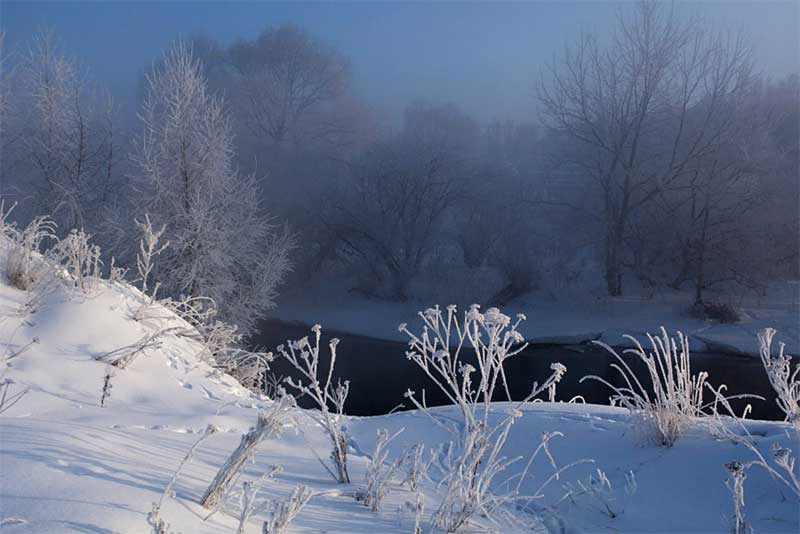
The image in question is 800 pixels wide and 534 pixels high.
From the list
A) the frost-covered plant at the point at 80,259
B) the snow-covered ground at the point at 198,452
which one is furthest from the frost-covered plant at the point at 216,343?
the frost-covered plant at the point at 80,259

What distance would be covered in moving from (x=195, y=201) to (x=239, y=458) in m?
15.6

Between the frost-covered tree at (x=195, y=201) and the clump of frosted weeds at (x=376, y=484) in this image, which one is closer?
the clump of frosted weeds at (x=376, y=484)

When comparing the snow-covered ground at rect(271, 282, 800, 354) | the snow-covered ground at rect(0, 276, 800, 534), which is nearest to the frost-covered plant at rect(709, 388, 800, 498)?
the snow-covered ground at rect(0, 276, 800, 534)

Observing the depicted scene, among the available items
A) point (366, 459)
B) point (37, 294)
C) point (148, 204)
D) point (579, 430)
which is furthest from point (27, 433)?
point (148, 204)

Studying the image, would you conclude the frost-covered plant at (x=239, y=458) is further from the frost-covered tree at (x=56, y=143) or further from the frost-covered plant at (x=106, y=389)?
the frost-covered tree at (x=56, y=143)

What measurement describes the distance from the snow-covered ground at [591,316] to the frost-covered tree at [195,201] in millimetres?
5469

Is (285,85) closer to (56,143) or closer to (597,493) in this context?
(56,143)

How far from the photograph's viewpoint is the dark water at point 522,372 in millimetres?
13799

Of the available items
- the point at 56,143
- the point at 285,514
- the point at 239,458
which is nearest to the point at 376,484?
the point at 239,458

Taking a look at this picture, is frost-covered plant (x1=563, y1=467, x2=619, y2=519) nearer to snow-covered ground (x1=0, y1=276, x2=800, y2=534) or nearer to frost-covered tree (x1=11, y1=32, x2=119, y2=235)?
snow-covered ground (x1=0, y1=276, x2=800, y2=534)

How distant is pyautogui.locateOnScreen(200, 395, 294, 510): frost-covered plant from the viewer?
261cm

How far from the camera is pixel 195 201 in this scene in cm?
1741

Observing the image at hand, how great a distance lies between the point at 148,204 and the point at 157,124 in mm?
2218

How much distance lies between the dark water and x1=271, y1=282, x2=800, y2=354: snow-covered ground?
0.93 m
